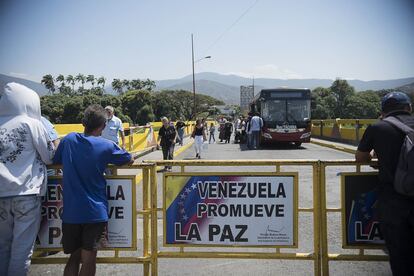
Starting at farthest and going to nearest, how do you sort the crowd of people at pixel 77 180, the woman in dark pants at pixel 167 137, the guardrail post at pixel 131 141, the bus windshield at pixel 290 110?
1. the bus windshield at pixel 290 110
2. the guardrail post at pixel 131 141
3. the woman in dark pants at pixel 167 137
4. the crowd of people at pixel 77 180

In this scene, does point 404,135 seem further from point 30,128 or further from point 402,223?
point 30,128

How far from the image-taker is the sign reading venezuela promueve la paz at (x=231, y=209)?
4.13 m

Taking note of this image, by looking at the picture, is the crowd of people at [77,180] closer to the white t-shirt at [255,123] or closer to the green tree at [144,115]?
the white t-shirt at [255,123]

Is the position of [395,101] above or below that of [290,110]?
below

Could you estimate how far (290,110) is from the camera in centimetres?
2150

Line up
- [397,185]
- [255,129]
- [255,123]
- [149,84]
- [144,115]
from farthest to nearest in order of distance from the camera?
1. [149,84]
2. [144,115]
3. [255,129]
4. [255,123]
5. [397,185]

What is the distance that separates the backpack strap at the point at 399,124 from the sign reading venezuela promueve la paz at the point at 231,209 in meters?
1.05

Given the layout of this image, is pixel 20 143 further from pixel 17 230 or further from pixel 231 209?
pixel 231 209

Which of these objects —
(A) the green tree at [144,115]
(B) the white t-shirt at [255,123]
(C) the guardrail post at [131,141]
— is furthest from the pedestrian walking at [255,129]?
(A) the green tree at [144,115]

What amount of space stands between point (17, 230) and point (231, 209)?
1.98 meters

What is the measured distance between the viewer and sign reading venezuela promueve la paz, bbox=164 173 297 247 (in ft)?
13.6

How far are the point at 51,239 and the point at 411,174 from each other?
344cm

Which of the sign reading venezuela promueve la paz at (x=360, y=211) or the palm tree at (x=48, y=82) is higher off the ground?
the palm tree at (x=48, y=82)

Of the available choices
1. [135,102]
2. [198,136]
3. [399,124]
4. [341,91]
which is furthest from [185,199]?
[135,102]
